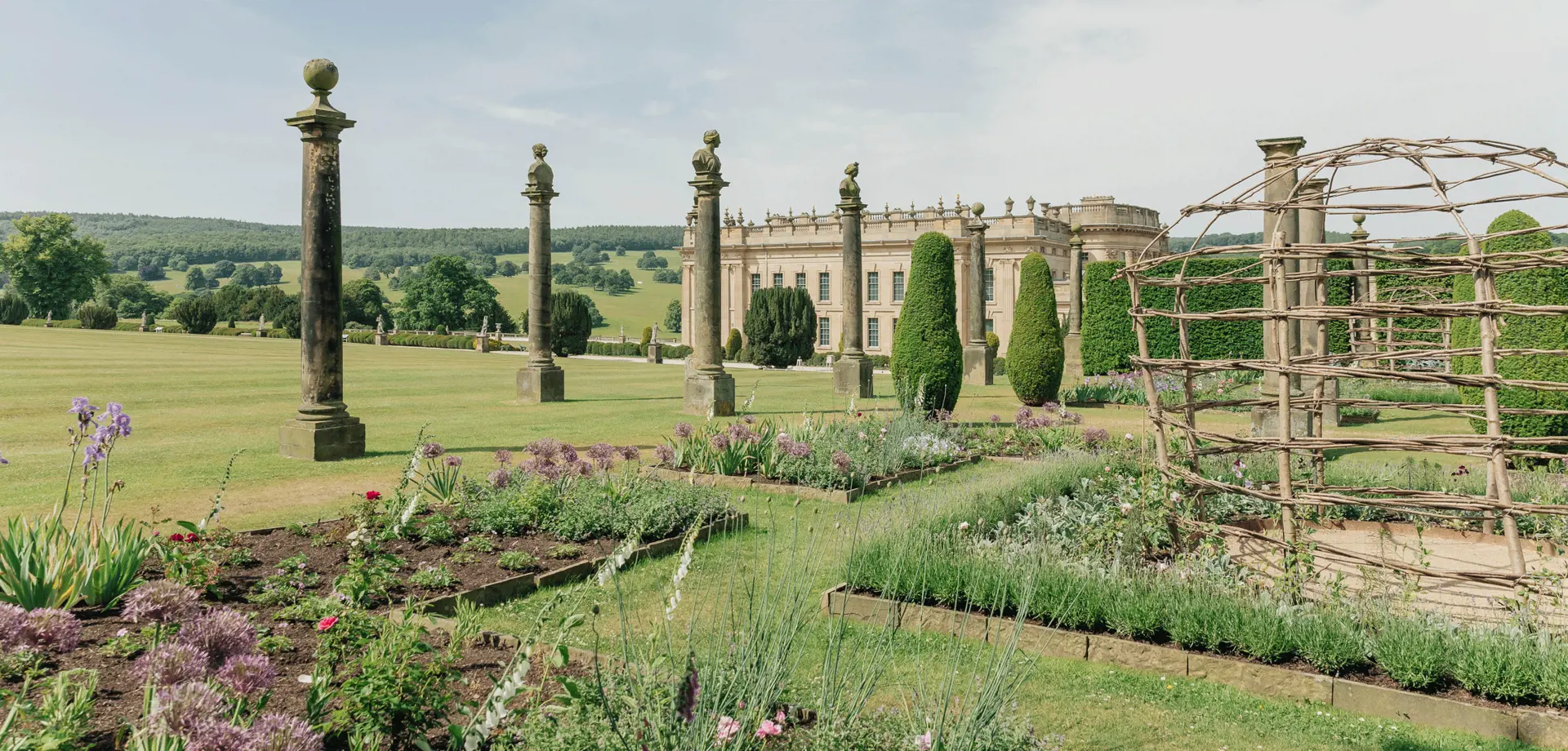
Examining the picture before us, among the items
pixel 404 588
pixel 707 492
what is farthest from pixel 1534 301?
pixel 404 588

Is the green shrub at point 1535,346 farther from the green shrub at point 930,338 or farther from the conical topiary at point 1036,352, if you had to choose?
the conical topiary at point 1036,352

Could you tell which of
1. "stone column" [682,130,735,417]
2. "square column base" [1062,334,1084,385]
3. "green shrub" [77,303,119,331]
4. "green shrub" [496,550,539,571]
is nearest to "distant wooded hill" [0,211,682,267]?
"green shrub" [77,303,119,331]

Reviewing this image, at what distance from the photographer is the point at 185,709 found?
7.02ft

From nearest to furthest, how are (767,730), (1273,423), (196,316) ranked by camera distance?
(767,730), (1273,423), (196,316)

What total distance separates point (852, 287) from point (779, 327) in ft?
94.1

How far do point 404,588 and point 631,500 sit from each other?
6.96 feet

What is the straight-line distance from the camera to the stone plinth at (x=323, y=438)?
10535 millimetres

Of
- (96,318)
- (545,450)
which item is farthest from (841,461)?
(96,318)

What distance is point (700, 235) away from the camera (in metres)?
16.0

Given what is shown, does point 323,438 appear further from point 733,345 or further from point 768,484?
point 733,345

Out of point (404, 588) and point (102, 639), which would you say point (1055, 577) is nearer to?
point (404, 588)

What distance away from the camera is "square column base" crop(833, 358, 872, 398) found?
18.0 meters

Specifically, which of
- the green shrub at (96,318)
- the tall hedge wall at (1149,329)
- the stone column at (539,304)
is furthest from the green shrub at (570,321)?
the stone column at (539,304)

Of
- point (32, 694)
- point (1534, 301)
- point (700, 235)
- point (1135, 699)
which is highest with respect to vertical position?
point (700, 235)
